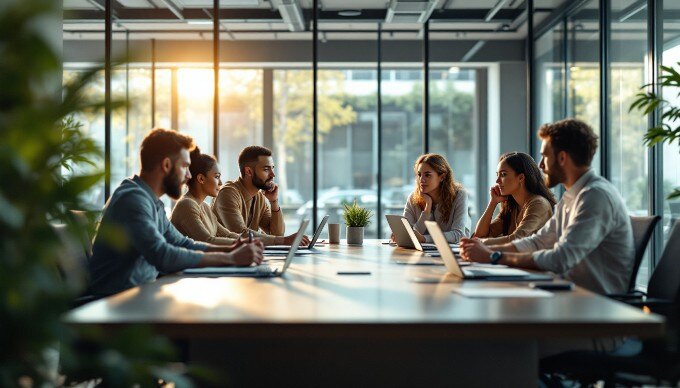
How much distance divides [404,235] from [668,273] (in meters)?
2.19

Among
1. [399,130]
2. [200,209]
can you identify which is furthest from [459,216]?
[399,130]

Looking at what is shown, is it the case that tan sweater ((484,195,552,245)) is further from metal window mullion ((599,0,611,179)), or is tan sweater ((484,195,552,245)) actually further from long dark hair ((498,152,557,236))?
metal window mullion ((599,0,611,179))

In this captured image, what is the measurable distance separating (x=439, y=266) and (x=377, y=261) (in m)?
0.41

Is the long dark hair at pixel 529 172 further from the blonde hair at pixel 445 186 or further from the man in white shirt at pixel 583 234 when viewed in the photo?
the man in white shirt at pixel 583 234

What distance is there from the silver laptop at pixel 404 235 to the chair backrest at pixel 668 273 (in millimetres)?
1704

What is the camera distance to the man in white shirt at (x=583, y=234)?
324 cm

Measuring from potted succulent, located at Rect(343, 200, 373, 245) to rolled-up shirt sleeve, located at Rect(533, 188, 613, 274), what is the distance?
2.24m

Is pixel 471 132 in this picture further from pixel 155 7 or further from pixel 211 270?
pixel 211 270

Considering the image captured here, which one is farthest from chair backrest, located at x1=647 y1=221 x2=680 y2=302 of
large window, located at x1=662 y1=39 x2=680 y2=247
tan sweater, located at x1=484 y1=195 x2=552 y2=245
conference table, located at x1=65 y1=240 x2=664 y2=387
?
large window, located at x1=662 y1=39 x2=680 y2=247

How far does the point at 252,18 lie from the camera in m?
9.05

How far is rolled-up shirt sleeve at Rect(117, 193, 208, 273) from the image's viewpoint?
3.21 meters

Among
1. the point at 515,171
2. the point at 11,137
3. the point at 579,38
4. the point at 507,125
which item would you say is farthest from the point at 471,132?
the point at 11,137

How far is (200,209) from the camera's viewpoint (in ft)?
15.9

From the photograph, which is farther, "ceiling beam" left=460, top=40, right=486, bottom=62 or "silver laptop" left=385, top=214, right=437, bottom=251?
"ceiling beam" left=460, top=40, right=486, bottom=62
